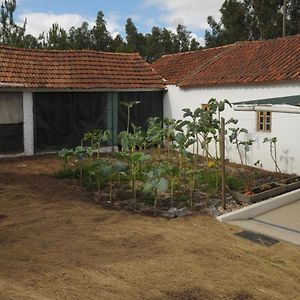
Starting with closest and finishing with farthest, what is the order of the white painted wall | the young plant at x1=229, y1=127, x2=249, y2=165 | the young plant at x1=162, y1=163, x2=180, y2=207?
1. the young plant at x1=162, y1=163, x2=180, y2=207
2. the white painted wall
3. the young plant at x1=229, y1=127, x2=249, y2=165

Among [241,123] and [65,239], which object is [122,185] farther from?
[241,123]

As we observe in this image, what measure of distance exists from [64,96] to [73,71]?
47.3 inches

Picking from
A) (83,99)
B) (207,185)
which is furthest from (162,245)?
(83,99)

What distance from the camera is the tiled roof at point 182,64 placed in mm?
17000

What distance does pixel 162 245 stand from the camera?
6.22 m

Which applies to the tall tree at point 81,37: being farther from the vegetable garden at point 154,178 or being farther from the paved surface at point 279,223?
the paved surface at point 279,223

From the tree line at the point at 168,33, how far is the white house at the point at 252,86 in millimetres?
14578

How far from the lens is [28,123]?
1456 cm

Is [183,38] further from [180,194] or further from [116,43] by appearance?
[180,194]

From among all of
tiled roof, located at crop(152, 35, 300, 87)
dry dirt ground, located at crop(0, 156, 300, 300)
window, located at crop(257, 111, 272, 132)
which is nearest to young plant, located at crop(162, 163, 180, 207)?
dry dirt ground, located at crop(0, 156, 300, 300)

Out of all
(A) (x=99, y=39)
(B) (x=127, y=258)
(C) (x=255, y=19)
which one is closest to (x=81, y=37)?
(A) (x=99, y=39)

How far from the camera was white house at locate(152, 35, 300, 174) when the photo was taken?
11734mm

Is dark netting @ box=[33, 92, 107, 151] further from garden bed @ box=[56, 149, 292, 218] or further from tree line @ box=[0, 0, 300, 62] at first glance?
tree line @ box=[0, 0, 300, 62]

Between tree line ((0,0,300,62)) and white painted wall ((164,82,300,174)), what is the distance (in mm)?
17765
